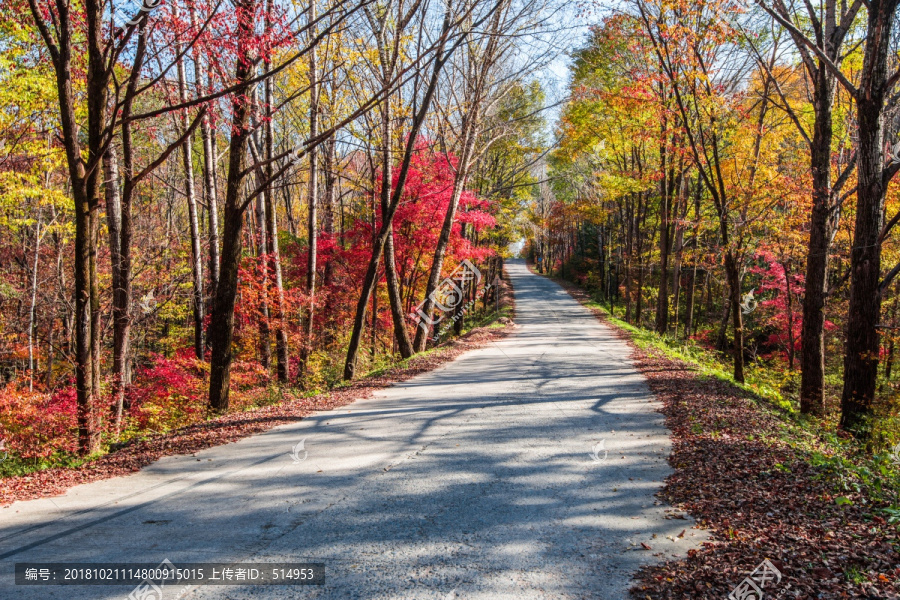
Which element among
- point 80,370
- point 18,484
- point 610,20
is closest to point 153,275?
point 80,370

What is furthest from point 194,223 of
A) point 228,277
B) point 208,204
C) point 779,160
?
point 779,160

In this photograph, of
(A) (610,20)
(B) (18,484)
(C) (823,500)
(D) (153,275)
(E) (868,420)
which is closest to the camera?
(C) (823,500)

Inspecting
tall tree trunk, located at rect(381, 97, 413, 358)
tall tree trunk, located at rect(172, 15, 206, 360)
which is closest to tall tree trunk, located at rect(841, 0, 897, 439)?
tall tree trunk, located at rect(381, 97, 413, 358)

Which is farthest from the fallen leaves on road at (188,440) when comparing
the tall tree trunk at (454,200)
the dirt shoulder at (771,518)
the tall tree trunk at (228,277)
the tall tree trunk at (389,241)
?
the dirt shoulder at (771,518)

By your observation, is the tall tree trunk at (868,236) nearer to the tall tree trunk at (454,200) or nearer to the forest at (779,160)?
the forest at (779,160)

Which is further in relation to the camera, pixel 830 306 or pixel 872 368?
pixel 830 306

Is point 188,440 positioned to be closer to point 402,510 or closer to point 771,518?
point 402,510

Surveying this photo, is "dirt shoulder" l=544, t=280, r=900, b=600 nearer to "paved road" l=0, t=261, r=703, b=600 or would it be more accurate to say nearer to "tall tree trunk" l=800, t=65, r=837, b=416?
"paved road" l=0, t=261, r=703, b=600

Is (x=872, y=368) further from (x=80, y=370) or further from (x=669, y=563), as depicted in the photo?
(x=80, y=370)

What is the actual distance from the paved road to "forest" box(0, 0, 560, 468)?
7.69 feet

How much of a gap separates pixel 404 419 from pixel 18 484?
4390 mm

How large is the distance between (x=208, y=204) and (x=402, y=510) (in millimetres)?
9910

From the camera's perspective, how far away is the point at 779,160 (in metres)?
15.2

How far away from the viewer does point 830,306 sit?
742 inches
